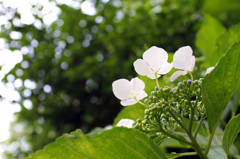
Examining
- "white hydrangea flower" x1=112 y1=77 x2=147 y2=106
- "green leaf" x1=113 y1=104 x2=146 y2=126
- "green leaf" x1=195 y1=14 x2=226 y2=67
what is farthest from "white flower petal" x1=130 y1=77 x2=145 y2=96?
"green leaf" x1=195 y1=14 x2=226 y2=67

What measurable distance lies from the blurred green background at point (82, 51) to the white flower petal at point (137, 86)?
1.03m

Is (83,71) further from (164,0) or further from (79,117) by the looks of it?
(164,0)

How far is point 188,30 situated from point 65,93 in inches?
43.5

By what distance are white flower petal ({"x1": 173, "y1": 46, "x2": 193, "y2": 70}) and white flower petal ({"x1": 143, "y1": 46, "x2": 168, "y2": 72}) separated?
0.06 feet

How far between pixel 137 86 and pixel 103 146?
0.12 metres

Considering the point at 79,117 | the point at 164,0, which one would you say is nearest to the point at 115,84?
the point at 164,0

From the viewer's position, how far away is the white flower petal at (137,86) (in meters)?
0.38

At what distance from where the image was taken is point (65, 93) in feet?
5.72

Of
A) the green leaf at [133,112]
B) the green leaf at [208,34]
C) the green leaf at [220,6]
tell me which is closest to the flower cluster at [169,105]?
the green leaf at [133,112]

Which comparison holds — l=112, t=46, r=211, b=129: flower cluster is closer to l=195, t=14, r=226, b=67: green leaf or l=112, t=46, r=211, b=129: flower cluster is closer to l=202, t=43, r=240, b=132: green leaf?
l=202, t=43, r=240, b=132: green leaf

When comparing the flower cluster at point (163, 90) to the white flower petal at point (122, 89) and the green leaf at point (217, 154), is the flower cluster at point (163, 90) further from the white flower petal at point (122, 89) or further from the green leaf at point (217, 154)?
the green leaf at point (217, 154)

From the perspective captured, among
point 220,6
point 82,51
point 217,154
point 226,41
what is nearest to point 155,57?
point 217,154

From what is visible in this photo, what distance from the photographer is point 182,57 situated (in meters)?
0.36

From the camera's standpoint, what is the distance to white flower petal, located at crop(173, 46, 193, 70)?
0.36 m
